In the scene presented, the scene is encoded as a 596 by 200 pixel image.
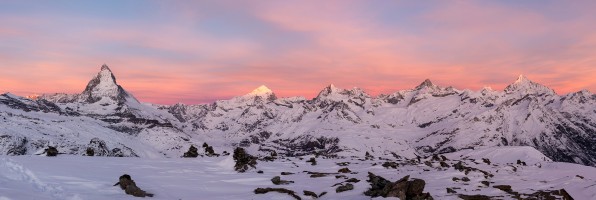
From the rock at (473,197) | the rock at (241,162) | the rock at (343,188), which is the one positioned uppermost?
the rock at (241,162)

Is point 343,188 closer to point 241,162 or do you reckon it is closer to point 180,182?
point 180,182

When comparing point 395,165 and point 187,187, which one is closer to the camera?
point 187,187

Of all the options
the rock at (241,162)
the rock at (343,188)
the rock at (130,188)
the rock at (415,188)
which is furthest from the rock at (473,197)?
the rock at (241,162)

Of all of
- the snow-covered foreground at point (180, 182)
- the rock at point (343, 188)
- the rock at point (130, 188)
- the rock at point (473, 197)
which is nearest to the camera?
the snow-covered foreground at point (180, 182)

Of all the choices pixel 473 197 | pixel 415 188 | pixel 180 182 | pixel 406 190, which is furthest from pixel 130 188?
pixel 473 197

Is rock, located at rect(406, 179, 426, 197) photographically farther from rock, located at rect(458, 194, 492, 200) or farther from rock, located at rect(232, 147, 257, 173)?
rock, located at rect(232, 147, 257, 173)

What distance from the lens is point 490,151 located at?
105 metres

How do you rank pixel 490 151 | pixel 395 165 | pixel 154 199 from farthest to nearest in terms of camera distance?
pixel 490 151, pixel 395 165, pixel 154 199

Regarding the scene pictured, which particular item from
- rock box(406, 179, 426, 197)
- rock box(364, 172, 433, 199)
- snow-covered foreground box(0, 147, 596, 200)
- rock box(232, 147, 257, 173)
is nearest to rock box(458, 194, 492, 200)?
snow-covered foreground box(0, 147, 596, 200)

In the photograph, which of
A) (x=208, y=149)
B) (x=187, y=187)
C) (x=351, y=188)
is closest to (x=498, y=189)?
(x=351, y=188)

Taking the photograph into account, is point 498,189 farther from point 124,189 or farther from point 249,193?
point 124,189

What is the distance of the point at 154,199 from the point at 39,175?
22.6 feet

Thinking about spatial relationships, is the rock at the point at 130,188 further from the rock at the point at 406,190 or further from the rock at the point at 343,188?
the rock at the point at 406,190

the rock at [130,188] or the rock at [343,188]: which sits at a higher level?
the rock at [130,188]
